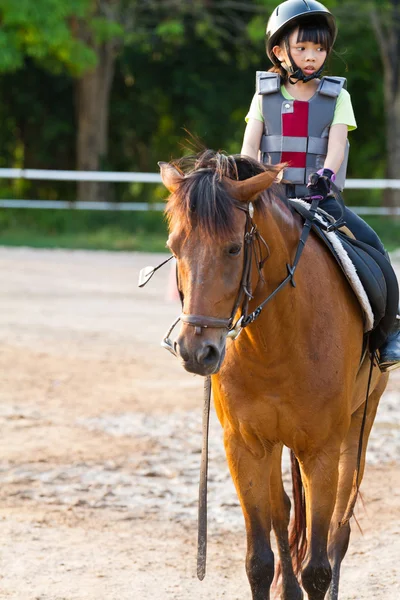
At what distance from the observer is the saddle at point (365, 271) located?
4445mm

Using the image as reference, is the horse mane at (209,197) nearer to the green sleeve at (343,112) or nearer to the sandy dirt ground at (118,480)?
the green sleeve at (343,112)

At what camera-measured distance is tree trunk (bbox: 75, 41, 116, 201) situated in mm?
23703

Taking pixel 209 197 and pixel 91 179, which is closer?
pixel 209 197

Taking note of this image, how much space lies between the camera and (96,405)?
8.86m

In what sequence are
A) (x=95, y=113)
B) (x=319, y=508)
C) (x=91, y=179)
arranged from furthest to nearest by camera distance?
(x=95, y=113) < (x=91, y=179) < (x=319, y=508)

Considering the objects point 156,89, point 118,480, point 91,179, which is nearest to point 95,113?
point 156,89

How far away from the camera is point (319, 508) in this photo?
4387mm

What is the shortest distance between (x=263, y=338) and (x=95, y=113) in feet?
66.7

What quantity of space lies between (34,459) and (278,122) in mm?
3608

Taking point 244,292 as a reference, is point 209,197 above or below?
above

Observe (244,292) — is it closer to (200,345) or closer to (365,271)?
(200,345)

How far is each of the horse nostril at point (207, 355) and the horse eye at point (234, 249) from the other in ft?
1.15

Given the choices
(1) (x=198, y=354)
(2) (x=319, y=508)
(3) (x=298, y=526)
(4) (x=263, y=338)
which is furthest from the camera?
(3) (x=298, y=526)

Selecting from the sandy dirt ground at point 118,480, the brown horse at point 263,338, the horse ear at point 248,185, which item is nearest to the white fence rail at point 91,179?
the sandy dirt ground at point 118,480
